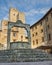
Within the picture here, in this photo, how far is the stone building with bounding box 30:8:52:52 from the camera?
36.3 meters

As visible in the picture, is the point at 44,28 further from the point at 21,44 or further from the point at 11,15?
the point at 21,44

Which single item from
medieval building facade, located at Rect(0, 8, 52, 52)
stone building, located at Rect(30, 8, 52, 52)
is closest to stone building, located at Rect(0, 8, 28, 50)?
medieval building facade, located at Rect(0, 8, 52, 52)

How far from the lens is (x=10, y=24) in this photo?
→ 55.9ft

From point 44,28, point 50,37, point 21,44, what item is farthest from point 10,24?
point 44,28

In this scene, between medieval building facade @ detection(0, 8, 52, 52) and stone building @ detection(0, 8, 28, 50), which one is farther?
stone building @ detection(0, 8, 28, 50)

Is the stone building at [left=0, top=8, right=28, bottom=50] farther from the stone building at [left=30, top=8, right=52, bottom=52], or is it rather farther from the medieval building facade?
the stone building at [left=30, top=8, right=52, bottom=52]

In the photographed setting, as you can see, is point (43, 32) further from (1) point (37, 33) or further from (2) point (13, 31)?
(2) point (13, 31)

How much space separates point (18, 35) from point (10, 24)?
103ft

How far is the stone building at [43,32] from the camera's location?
119 ft

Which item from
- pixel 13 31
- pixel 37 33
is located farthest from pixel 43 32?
pixel 13 31

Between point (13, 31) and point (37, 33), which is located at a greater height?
point (13, 31)

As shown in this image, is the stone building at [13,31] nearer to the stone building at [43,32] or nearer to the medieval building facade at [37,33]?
the medieval building facade at [37,33]

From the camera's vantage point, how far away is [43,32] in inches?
1578

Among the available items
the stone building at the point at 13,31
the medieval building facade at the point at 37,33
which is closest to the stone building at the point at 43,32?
the medieval building facade at the point at 37,33
